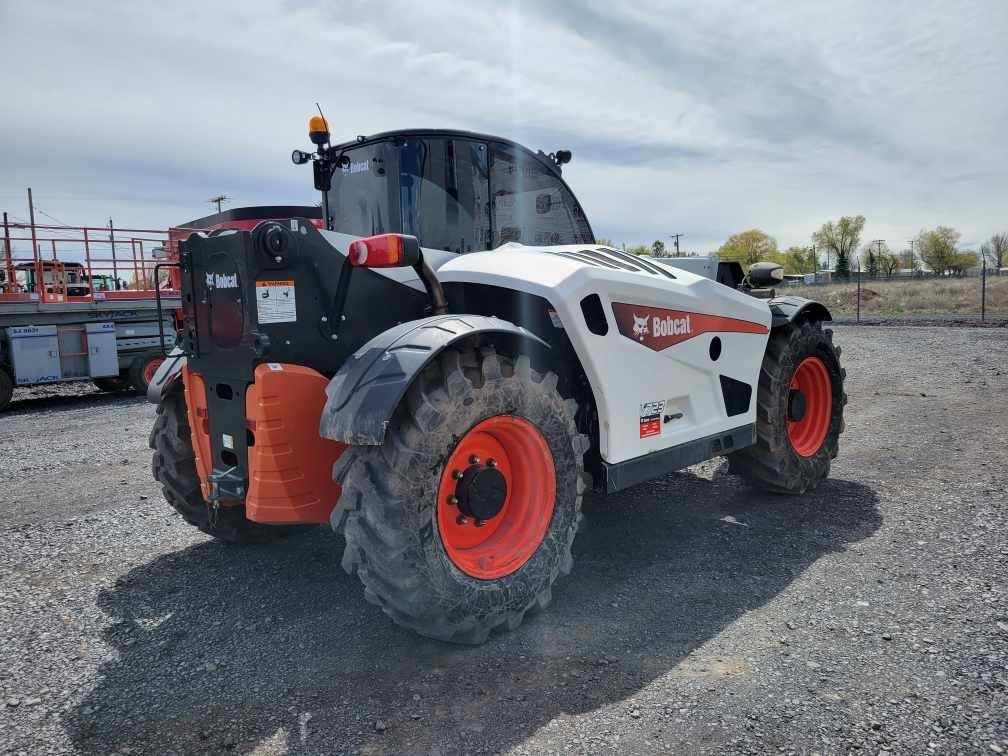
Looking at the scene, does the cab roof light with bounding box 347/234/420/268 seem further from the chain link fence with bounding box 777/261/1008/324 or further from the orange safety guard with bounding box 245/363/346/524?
the chain link fence with bounding box 777/261/1008/324

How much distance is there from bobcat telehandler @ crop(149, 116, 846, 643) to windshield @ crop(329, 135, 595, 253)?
12 millimetres

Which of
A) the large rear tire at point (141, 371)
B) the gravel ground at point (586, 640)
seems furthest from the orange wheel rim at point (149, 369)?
the gravel ground at point (586, 640)

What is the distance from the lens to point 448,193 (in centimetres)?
419

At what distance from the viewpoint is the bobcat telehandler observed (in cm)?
291

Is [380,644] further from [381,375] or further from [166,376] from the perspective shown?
[166,376]

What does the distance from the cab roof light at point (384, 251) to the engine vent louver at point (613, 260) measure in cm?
95

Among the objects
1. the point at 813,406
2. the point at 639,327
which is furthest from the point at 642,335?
the point at 813,406

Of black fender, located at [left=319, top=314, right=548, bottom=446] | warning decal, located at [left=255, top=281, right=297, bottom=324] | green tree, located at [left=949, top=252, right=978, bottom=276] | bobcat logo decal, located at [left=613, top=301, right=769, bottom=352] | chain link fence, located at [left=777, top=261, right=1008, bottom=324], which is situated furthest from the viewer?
green tree, located at [left=949, top=252, right=978, bottom=276]

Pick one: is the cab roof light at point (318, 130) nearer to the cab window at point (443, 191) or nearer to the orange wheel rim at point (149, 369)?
the cab window at point (443, 191)

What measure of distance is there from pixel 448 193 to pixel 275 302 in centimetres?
141

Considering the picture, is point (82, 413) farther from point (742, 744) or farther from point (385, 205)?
point (742, 744)

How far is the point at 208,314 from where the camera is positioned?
343 cm

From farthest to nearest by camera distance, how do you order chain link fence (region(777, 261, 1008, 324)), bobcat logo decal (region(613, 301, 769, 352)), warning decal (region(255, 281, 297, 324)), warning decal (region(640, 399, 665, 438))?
chain link fence (region(777, 261, 1008, 324)) < warning decal (region(640, 399, 665, 438)) < bobcat logo decal (region(613, 301, 769, 352)) < warning decal (region(255, 281, 297, 324))

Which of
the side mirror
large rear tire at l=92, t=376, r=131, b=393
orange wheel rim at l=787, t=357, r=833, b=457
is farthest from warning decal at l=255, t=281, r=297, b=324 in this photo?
large rear tire at l=92, t=376, r=131, b=393
